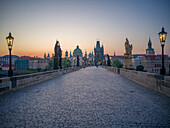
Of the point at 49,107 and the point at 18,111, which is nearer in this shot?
the point at 18,111

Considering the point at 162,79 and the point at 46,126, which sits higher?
the point at 162,79

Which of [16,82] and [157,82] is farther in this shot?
[16,82]

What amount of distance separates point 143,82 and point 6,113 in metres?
9.83

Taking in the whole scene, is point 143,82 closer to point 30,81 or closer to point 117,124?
point 117,124

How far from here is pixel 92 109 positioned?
5039 millimetres

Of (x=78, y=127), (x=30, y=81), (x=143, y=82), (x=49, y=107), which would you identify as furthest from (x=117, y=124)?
(x=30, y=81)

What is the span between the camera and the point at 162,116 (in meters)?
4.34

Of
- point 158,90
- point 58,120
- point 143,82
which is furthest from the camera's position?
point 143,82

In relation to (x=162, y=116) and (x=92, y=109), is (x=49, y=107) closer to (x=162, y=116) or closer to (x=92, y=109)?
(x=92, y=109)

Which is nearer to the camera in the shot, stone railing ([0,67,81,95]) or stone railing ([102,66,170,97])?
stone railing ([102,66,170,97])

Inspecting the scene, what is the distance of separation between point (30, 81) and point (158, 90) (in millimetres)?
9733

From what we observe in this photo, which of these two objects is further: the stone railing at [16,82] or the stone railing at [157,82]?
the stone railing at [16,82]

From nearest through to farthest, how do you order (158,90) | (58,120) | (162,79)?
(58,120) → (162,79) → (158,90)

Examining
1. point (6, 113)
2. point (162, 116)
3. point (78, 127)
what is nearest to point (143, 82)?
point (162, 116)
